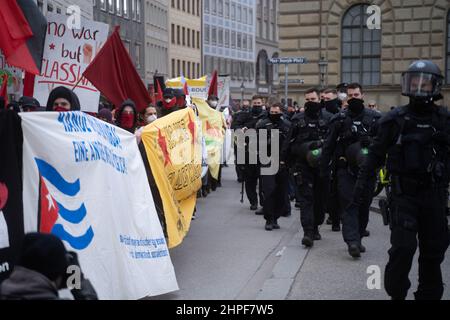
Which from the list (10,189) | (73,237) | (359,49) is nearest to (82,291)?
(10,189)

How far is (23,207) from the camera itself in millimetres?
5934

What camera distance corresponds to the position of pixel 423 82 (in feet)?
21.5

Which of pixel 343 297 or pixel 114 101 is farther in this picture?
pixel 114 101

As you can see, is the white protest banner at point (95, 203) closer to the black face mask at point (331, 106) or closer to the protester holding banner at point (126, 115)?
the protester holding banner at point (126, 115)

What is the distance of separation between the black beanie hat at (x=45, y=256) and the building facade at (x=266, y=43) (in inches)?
3719

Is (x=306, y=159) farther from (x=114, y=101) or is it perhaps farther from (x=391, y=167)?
(x=391, y=167)

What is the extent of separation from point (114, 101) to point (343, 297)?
3.93 m

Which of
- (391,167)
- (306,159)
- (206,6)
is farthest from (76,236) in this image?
(206,6)

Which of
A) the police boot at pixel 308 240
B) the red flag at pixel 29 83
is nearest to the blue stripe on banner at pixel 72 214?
the red flag at pixel 29 83

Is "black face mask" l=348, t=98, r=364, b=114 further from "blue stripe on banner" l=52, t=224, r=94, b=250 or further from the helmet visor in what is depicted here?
"blue stripe on banner" l=52, t=224, r=94, b=250

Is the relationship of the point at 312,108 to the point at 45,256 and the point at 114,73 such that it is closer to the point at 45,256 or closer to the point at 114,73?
the point at 114,73

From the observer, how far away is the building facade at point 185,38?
250 ft

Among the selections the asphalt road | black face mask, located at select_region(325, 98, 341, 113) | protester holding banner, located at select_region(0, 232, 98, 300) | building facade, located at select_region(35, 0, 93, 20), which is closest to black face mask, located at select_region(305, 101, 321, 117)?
black face mask, located at select_region(325, 98, 341, 113)

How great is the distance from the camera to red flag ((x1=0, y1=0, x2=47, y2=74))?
857cm
